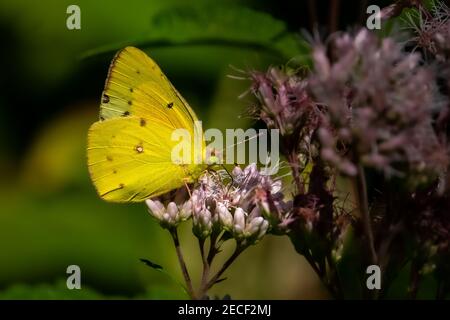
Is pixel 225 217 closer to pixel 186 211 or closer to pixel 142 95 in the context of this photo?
pixel 186 211

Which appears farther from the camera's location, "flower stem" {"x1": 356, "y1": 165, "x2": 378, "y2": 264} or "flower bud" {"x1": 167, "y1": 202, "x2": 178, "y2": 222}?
"flower bud" {"x1": 167, "y1": 202, "x2": 178, "y2": 222}

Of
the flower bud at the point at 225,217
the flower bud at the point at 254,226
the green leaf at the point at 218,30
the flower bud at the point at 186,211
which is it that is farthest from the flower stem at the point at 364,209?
the green leaf at the point at 218,30

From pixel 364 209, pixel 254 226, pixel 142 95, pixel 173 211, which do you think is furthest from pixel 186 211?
pixel 364 209

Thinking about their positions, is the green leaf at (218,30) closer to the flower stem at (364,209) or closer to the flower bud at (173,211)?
the flower bud at (173,211)

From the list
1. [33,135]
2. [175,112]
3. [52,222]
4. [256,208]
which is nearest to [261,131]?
[256,208]

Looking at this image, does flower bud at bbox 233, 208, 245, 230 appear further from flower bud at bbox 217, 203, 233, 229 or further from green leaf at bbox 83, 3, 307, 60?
Answer: green leaf at bbox 83, 3, 307, 60

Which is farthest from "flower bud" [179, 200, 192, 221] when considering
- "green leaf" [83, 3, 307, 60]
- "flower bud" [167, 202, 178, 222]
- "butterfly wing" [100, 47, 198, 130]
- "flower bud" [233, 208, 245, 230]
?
"green leaf" [83, 3, 307, 60]

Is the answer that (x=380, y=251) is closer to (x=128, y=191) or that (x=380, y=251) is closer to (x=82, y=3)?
(x=128, y=191)
